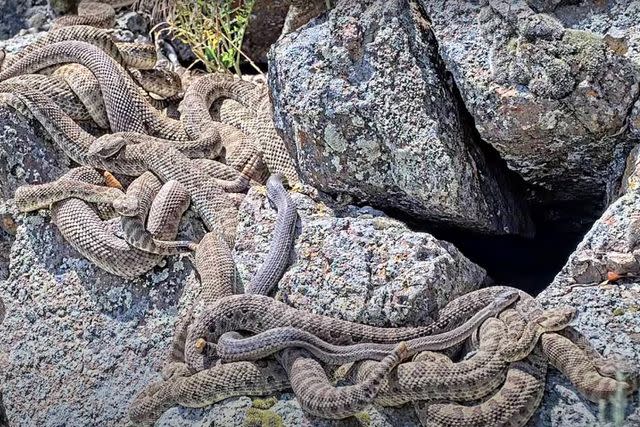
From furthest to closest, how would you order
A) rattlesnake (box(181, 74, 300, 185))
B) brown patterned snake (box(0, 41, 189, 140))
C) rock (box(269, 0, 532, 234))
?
brown patterned snake (box(0, 41, 189, 140)) → rattlesnake (box(181, 74, 300, 185)) → rock (box(269, 0, 532, 234))

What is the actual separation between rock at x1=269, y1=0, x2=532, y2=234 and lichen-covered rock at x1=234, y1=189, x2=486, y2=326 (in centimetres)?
23


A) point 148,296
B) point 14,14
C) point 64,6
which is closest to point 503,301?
point 148,296

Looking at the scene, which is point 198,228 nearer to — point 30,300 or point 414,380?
point 30,300

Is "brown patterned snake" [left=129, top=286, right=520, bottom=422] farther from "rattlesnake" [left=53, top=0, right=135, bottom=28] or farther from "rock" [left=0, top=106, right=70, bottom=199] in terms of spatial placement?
"rattlesnake" [left=53, top=0, right=135, bottom=28]

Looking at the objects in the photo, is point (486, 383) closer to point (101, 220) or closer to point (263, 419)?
point (263, 419)

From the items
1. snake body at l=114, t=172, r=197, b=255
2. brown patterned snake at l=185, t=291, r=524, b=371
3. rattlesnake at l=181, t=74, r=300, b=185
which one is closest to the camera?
brown patterned snake at l=185, t=291, r=524, b=371

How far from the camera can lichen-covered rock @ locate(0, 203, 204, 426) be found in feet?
15.5

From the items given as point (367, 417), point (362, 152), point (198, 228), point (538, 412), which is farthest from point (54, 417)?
point (538, 412)

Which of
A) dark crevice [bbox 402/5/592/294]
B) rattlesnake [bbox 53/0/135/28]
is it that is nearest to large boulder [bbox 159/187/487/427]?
Result: dark crevice [bbox 402/5/592/294]

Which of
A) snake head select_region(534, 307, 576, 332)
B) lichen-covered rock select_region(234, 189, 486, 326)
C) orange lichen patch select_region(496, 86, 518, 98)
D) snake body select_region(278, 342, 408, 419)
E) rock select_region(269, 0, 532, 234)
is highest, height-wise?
orange lichen patch select_region(496, 86, 518, 98)

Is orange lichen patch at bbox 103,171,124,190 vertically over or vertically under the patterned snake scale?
under

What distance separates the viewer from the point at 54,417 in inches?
184

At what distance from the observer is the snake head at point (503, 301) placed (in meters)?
4.33

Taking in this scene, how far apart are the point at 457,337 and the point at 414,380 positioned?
1.21 feet
